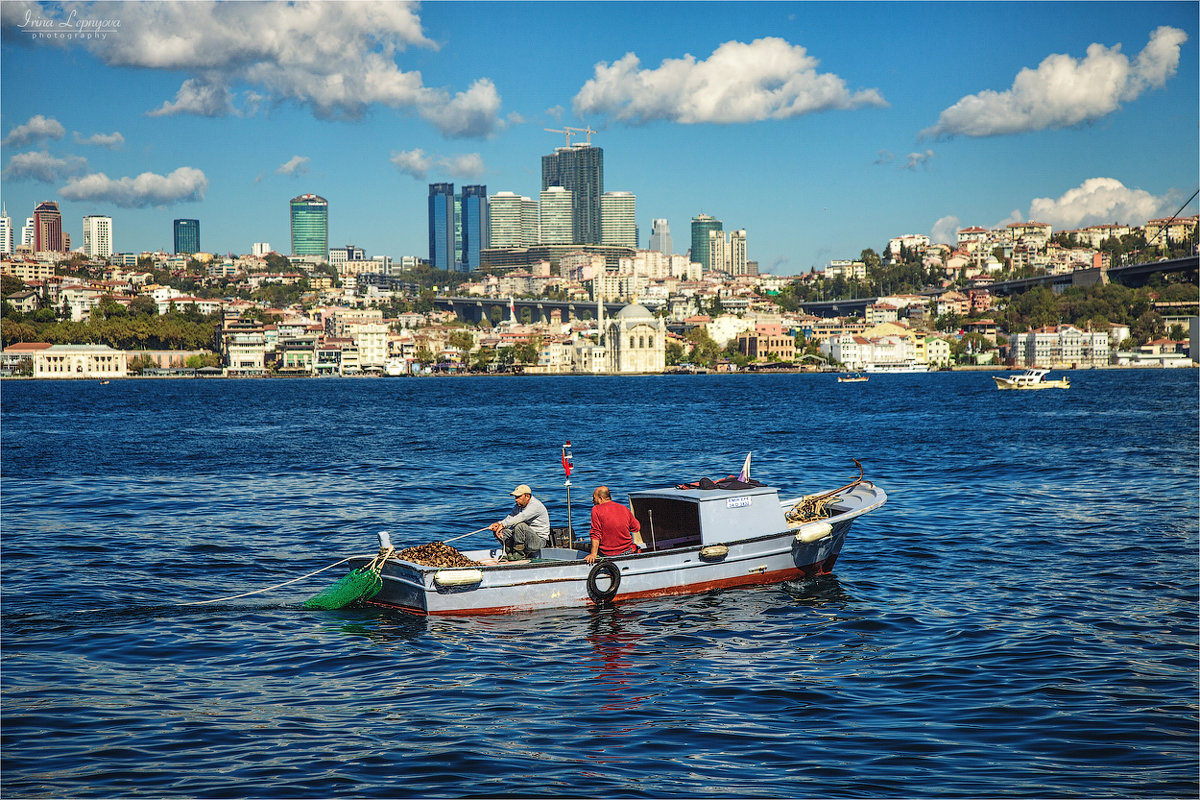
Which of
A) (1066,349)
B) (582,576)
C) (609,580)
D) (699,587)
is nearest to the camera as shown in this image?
(582,576)

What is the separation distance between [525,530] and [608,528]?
0.96 metres

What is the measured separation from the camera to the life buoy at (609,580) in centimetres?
1196

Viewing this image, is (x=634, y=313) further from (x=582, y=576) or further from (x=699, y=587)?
(x=582, y=576)

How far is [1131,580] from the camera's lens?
1362 cm

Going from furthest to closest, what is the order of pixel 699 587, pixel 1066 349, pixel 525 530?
pixel 1066 349 < pixel 699 587 < pixel 525 530

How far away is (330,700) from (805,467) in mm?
20691

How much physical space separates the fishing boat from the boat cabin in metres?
0.01

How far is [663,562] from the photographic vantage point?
1245 cm

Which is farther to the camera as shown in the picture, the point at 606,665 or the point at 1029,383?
the point at 1029,383

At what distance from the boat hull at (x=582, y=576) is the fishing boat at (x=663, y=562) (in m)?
0.01

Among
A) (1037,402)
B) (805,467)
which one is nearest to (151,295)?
(1037,402)

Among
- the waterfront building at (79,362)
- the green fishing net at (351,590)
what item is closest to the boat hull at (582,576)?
the green fishing net at (351,590)

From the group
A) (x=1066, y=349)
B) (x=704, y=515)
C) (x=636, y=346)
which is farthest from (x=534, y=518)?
(x=636, y=346)

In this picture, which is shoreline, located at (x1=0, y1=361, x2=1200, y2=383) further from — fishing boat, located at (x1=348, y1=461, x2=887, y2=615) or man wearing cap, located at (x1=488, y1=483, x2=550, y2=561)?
man wearing cap, located at (x1=488, y1=483, x2=550, y2=561)
